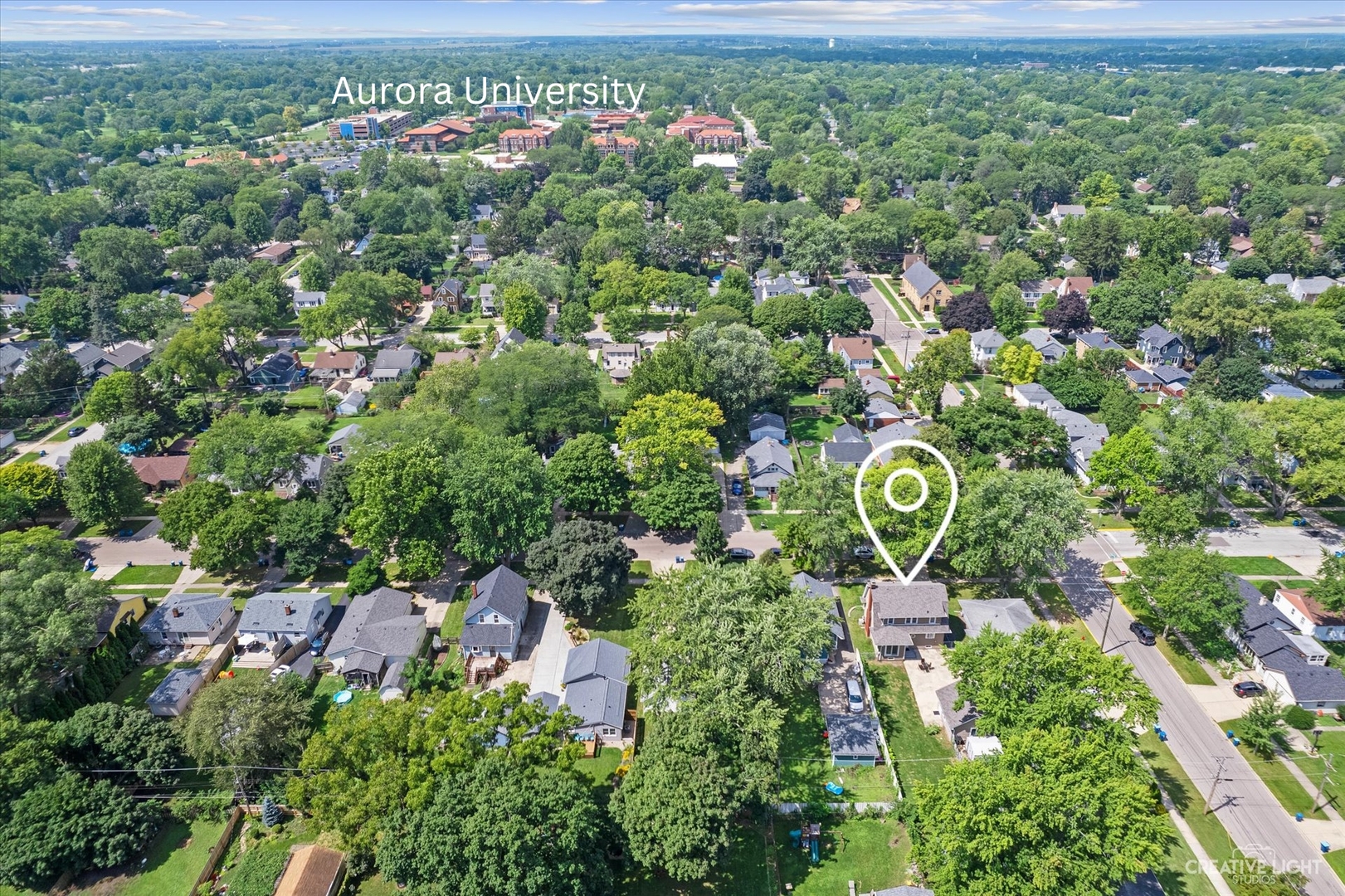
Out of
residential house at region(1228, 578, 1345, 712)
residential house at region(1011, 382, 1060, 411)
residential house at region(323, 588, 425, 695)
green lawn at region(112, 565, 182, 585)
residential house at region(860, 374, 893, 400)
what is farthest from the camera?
residential house at region(860, 374, 893, 400)

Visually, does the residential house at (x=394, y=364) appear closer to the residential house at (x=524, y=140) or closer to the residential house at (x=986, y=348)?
the residential house at (x=986, y=348)

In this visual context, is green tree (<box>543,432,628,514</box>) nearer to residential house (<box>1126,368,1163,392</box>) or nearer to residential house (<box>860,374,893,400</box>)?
residential house (<box>860,374,893,400</box>)

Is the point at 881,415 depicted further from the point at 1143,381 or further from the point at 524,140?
the point at 524,140

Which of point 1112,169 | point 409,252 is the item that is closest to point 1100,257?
point 1112,169

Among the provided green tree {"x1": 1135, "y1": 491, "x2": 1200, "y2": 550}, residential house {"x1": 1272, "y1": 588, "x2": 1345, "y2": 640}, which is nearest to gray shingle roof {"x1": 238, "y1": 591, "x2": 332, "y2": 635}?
green tree {"x1": 1135, "y1": 491, "x2": 1200, "y2": 550}

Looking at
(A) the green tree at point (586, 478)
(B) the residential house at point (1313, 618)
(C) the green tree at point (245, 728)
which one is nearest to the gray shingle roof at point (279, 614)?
(C) the green tree at point (245, 728)

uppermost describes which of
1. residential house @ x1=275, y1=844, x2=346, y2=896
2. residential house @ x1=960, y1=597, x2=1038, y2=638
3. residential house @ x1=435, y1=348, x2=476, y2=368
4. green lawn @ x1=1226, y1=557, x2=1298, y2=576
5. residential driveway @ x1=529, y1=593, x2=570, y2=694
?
residential house @ x1=960, y1=597, x2=1038, y2=638
